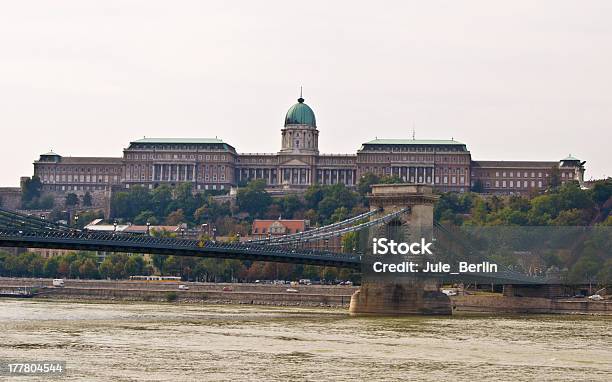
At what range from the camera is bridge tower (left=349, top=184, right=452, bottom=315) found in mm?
73125

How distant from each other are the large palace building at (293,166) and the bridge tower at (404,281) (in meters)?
101

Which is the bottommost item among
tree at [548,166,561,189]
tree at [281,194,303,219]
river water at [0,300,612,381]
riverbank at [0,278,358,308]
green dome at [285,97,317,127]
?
river water at [0,300,612,381]

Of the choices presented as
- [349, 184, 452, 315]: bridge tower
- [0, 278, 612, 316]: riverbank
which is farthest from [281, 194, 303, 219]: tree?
[349, 184, 452, 315]: bridge tower

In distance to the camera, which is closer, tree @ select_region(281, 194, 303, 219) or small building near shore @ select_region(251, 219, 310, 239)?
small building near shore @ select_region(251, 219, 310, 239)

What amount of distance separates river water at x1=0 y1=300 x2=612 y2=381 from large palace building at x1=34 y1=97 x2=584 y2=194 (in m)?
109

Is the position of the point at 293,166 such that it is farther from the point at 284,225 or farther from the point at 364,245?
the point at 364,245

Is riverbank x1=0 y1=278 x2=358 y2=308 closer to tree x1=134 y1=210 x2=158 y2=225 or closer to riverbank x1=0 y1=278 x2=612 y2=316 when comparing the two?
riverbank x1=0 y1=278 x2=612 y2=316

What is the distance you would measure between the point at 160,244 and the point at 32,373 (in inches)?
1155

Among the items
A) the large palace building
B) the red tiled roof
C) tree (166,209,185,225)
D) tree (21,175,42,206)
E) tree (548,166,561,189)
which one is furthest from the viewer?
tree (21,175,42,206)

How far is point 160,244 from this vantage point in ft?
231

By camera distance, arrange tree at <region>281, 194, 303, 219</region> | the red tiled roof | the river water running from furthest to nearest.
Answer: tree at <region>281, 194, 303, 219</region>
the red tiled roof
the river water

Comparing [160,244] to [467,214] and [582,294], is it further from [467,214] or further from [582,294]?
[467,214]

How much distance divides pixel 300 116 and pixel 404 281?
373 ft

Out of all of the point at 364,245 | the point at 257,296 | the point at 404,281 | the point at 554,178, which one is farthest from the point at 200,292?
the point at 554,178
